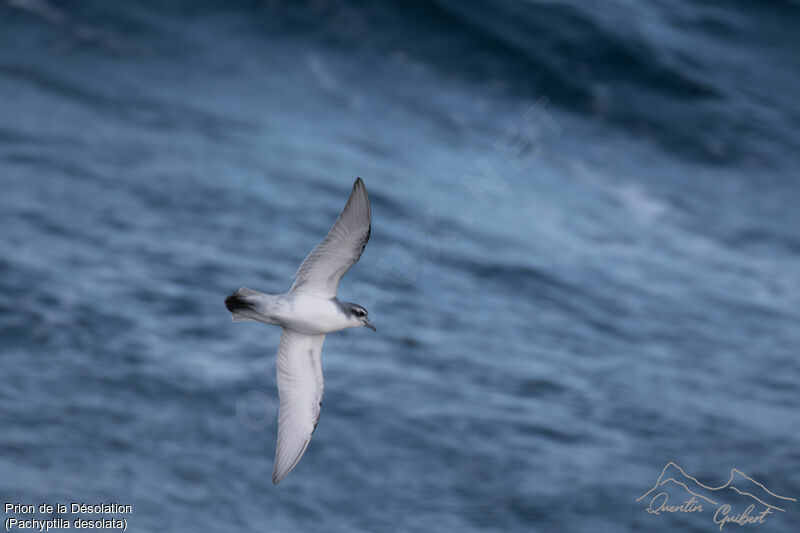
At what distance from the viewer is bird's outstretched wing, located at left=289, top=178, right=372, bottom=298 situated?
8477 mm

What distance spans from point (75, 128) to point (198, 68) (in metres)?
4.97

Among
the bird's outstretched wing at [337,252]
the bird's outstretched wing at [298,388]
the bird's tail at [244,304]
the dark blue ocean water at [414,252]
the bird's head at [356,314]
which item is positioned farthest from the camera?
the dark blue ocean water at [414,252]

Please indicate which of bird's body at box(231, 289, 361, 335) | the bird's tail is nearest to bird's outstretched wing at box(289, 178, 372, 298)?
bird's body at box(231, 289, 361, 335)

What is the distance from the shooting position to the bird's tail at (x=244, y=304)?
8.36 metres

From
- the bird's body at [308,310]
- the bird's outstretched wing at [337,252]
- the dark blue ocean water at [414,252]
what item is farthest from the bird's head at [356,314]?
the dark blue ocean water at [414,252]

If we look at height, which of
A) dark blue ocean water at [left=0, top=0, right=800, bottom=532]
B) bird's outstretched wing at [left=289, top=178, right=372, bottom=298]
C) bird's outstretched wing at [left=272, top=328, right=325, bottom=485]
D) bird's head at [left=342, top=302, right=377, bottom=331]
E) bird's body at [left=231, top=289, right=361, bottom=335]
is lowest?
bird's outstretched wing at [left=272, top=328, right=325, bottom=485]

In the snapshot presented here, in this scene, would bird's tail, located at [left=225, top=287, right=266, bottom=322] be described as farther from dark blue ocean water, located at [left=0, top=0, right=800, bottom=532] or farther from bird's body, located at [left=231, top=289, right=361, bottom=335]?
dark blue ocean water, located at [left=0, top=0, right=800, bottom=532]

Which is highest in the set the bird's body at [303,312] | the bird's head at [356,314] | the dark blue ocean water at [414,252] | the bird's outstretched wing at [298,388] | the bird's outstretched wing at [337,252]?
the dark blue ocean water at [414,252]

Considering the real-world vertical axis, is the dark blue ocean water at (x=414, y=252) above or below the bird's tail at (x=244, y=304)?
above

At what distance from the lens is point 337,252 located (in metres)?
8.71

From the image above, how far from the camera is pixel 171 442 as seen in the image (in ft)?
65.8

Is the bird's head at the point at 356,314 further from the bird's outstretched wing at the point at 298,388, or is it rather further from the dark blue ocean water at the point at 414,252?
the dark blue ocean water at the point at 414,252

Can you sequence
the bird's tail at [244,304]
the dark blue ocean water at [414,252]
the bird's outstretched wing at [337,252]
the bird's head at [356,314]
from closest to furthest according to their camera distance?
1. the bird's tail at [244,304]
2. the bird's outstretched wing at [337,252]
3. the bird's head at [356,314]
4. the dark blue ocean water at [414,252]

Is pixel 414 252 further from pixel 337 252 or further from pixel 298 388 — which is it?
pixel 337 252
